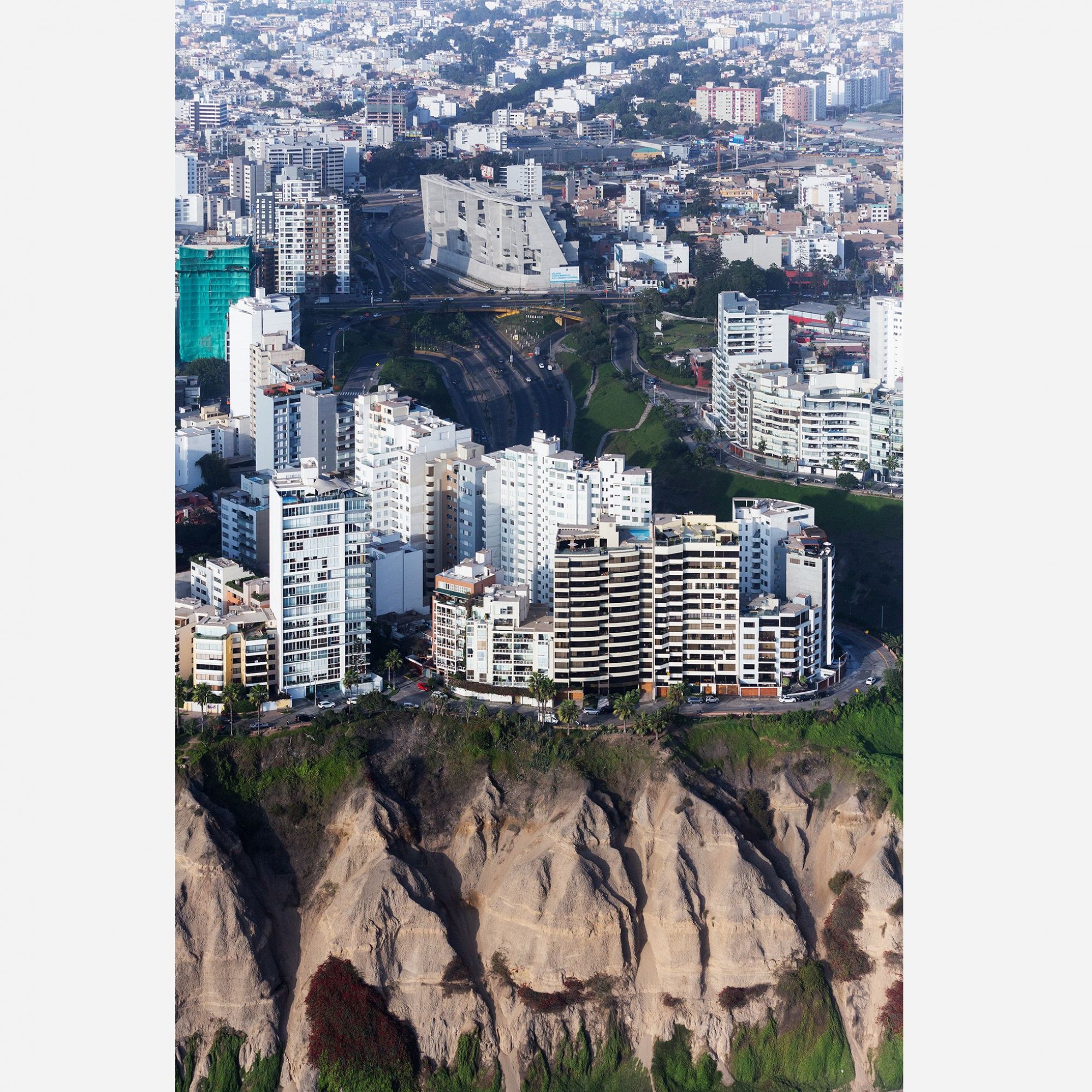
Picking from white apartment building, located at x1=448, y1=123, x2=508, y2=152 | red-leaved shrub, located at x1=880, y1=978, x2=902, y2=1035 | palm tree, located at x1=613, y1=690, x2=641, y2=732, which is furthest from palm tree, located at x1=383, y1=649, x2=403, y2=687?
white apartment building, located at x1=448, y1=123, x2=508, y2=152

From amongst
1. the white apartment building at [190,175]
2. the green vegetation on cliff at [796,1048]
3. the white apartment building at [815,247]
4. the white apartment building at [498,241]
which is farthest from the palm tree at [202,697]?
the white apartment building at [190,175]

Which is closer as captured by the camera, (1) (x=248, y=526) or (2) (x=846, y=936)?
(2) (x=846, y=936)

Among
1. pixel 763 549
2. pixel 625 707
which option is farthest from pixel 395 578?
pixel 763 549

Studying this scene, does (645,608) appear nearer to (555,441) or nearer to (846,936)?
(555,441)

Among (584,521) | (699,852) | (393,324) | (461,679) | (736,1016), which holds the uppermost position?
(393,324)

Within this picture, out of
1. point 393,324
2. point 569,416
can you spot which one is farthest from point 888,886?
point 393,324

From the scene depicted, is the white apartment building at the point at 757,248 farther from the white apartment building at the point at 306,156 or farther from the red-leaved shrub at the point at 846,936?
the red-leaved shrub at the point at 846,936

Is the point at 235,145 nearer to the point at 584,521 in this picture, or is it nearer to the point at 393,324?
A: the point at 393,324
